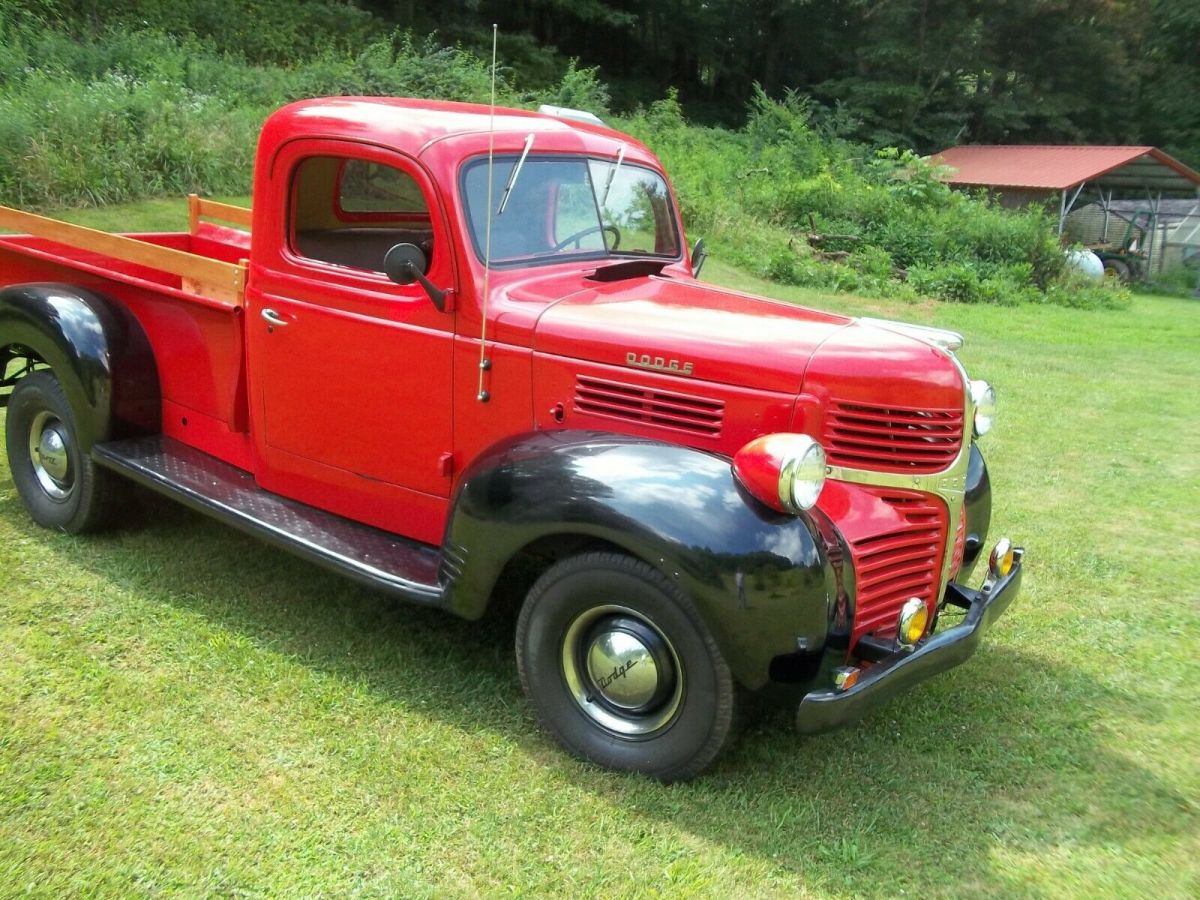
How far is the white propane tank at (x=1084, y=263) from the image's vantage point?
17.5 m

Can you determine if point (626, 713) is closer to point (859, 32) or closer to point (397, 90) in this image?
point (397, 90)

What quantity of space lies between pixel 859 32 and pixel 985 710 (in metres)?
34.4

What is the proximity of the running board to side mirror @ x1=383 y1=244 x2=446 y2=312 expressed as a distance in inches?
35.5


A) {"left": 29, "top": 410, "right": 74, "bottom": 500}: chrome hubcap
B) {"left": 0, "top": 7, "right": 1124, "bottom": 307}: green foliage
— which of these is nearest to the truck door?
{"left": 29, "top": 410, "right": 74, "bottom": 500}: chrome hubcap

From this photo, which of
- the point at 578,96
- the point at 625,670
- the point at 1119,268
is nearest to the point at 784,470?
the point at 625,670

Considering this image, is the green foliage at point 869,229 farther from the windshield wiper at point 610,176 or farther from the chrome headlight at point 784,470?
the chrome headlight at point 784,470

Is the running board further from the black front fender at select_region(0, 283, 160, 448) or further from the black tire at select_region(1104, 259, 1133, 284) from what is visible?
the black tire at select_region(1104, 259, 1133, 284)

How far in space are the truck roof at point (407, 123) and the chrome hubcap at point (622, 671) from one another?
1748 mm

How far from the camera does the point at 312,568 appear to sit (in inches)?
172

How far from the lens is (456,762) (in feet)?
10.0

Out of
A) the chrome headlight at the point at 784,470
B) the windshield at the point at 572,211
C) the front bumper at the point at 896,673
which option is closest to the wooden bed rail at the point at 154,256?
the windshield at the point at 572,211

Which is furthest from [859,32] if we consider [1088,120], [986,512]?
[986,512]

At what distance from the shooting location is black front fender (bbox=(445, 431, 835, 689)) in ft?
8.75

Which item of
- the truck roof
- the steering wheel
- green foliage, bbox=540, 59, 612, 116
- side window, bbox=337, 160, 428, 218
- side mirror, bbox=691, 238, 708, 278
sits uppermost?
green foliage, bbox=540, 59, 612, 116
